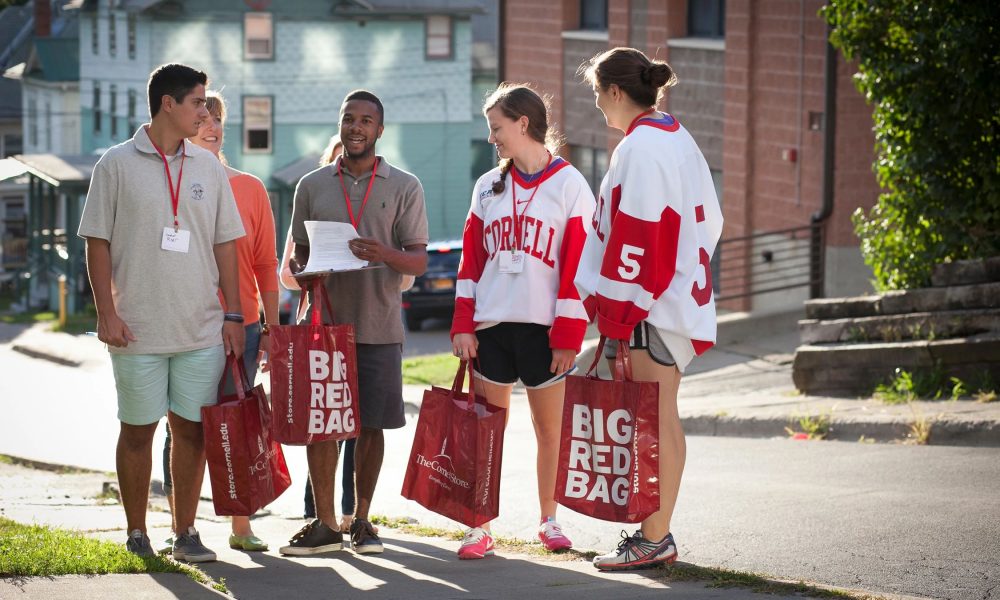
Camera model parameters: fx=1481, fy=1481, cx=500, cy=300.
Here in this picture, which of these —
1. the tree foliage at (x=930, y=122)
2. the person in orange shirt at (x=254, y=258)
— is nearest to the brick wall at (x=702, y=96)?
the tree foliage at (x=930, y=122)

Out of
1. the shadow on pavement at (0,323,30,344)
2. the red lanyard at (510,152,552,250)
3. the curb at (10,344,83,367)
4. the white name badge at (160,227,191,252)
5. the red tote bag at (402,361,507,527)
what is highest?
the red lanyard at (510,152,552,250)

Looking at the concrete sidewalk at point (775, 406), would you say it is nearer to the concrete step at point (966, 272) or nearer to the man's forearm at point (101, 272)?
the concrete step at point (966, 272)

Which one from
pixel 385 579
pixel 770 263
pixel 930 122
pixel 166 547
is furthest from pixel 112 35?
pixel 385 579

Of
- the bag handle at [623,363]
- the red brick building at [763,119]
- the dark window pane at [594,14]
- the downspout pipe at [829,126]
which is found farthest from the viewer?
the dark window pane at [594,14]

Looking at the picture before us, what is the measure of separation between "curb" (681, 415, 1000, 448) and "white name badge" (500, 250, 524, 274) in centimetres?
415

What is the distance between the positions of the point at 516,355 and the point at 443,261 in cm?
2063

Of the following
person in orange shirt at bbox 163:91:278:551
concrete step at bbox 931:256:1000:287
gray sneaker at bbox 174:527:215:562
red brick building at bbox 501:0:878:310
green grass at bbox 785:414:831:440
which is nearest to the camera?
gray sneaker at bbox 174:527:215:562

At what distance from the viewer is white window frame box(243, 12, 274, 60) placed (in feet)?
149

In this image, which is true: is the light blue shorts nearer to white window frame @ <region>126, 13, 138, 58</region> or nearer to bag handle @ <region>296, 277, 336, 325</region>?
bag handle @ <region>296, 277, 336, 325</region>

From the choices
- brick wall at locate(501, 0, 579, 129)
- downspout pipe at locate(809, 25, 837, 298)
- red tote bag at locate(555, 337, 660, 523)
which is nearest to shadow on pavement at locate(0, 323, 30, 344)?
brick wall at locate(501, 0, 579, 129)

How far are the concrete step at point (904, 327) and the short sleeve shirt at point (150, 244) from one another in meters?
6.43

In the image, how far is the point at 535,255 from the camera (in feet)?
20.6

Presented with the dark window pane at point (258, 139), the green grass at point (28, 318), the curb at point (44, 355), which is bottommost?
the green grass at point (28, 318)

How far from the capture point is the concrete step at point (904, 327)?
1061cm
